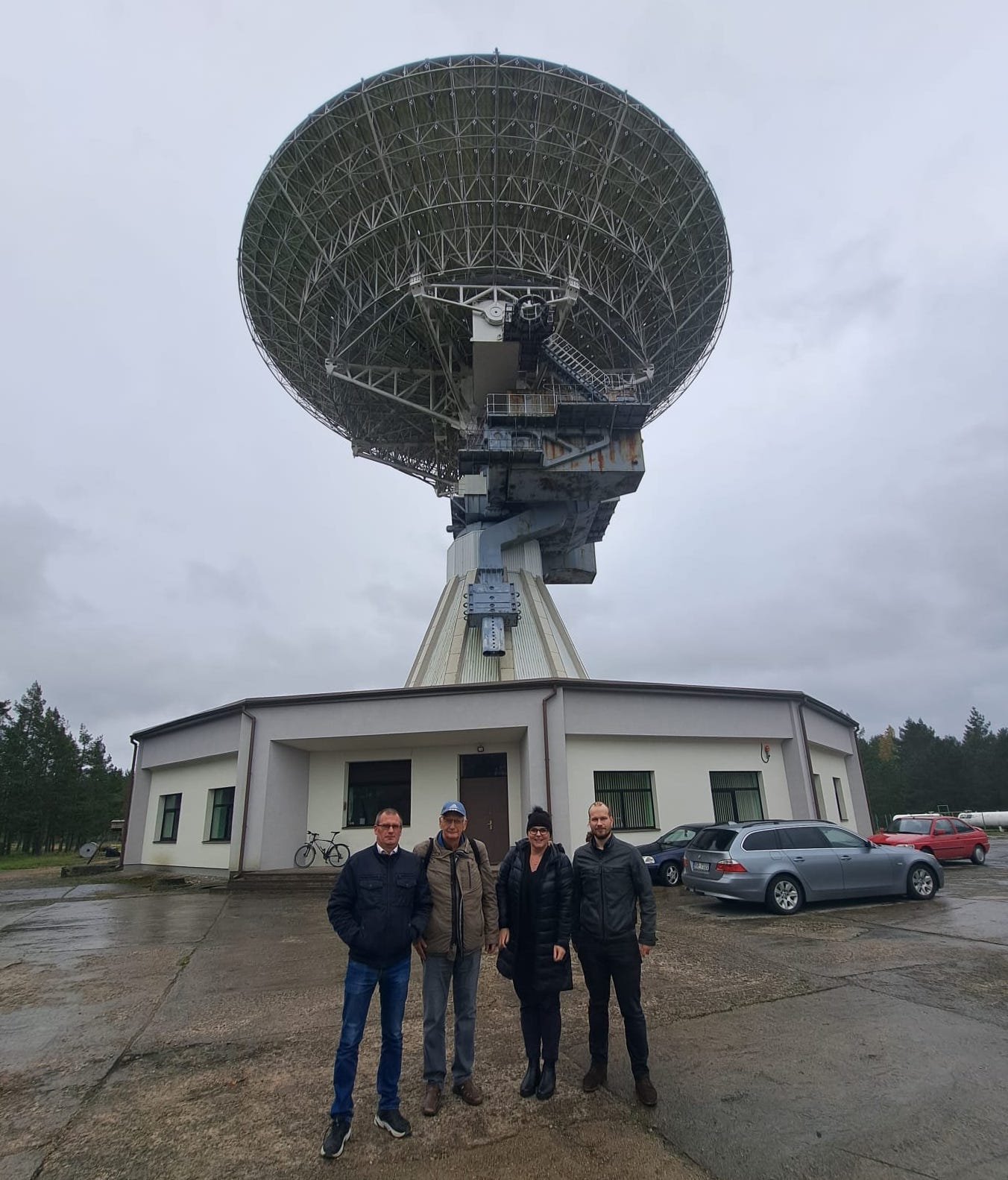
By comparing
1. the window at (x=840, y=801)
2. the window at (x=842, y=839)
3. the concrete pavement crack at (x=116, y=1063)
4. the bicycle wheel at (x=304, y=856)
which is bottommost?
the concrete pavement crack at (x=116, y=1063)

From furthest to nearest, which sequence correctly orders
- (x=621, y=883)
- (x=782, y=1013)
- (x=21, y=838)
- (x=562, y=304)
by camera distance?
(x=21, y=838)
(x=562, y=304)
(x=782, y=1013)
(x=621, y=883)

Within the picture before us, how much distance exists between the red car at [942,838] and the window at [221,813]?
54.9 feet

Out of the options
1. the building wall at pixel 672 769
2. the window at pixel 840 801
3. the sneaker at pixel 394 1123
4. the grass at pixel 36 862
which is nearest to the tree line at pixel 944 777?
the window at pixel 840 801

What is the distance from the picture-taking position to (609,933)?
4172mm

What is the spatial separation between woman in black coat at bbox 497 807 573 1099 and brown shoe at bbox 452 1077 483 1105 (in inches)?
10.7

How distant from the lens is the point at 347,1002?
3666 millimetres

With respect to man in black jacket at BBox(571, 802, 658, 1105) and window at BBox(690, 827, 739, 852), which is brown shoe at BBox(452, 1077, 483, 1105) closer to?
man in black jacket at BBox(571, 802, 658, 1105)

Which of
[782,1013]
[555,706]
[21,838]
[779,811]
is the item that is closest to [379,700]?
[555,706]

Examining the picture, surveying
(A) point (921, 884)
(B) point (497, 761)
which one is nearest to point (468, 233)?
(B) point (497, 761)

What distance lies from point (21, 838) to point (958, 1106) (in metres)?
63.3

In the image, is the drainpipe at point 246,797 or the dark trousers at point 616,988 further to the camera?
the drainpipe at point 246,797

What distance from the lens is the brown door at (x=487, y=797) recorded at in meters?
16.5

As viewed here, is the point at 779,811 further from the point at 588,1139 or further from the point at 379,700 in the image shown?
the point at 588,1139

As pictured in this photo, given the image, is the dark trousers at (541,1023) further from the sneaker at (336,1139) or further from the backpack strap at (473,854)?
the sneaker at (336,1139)
